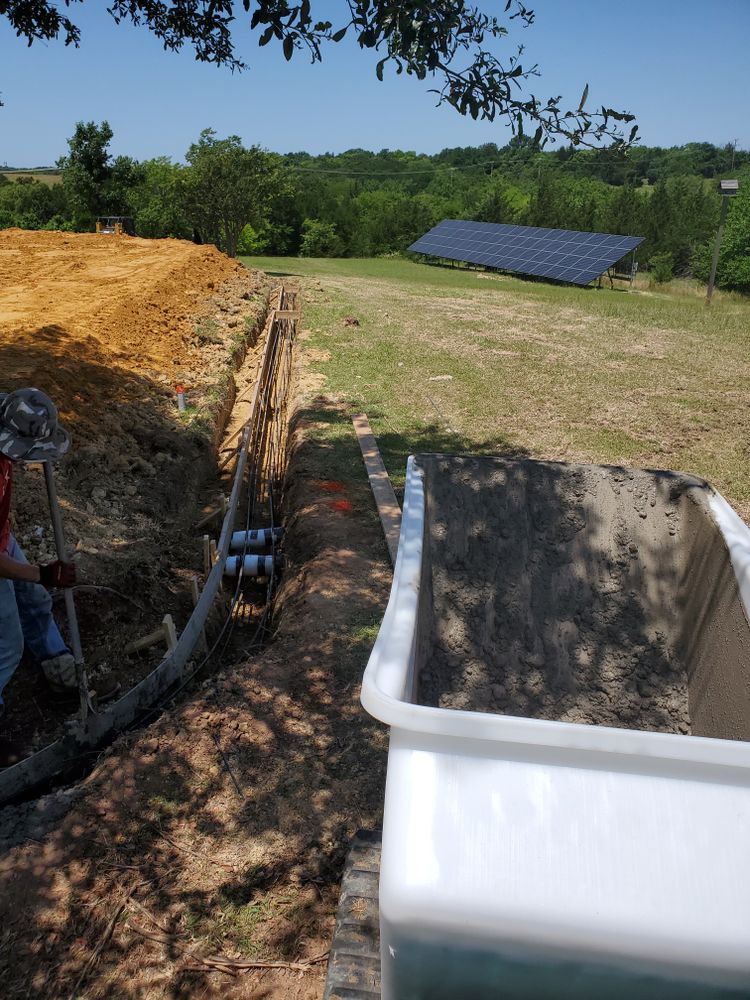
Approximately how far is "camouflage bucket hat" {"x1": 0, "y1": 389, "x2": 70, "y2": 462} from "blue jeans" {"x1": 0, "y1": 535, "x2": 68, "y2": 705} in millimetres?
729

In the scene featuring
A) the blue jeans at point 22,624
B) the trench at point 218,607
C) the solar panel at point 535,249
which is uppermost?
the solar panel at point 535,249

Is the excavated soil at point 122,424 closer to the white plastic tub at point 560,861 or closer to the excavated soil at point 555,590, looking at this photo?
the excavated soil at point 555,590

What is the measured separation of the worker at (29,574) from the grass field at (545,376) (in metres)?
3.88

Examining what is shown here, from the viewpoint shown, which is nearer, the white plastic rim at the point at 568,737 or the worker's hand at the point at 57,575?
the white plastic rim at the point at 568,737

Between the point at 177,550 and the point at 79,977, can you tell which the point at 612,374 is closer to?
the point at 177,550

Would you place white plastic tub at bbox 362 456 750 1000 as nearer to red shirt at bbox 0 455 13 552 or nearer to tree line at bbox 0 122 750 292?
red shirt at bbox 0 455 13 552

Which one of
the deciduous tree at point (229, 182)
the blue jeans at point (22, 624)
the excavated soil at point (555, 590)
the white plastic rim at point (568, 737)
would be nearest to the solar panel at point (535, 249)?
the deciduous tree at point (229, 182)

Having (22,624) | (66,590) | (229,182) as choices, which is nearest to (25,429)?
(66,590)

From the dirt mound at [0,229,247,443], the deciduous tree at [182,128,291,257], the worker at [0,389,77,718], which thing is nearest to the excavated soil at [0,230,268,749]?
the dirt mound at [0,229,247,443]

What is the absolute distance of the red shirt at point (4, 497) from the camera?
3.44 m

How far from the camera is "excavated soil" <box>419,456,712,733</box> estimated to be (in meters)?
3.66

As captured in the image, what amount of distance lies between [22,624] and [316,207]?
4879cm

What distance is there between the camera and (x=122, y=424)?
7953 millimetres

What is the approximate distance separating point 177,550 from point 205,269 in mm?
12615
